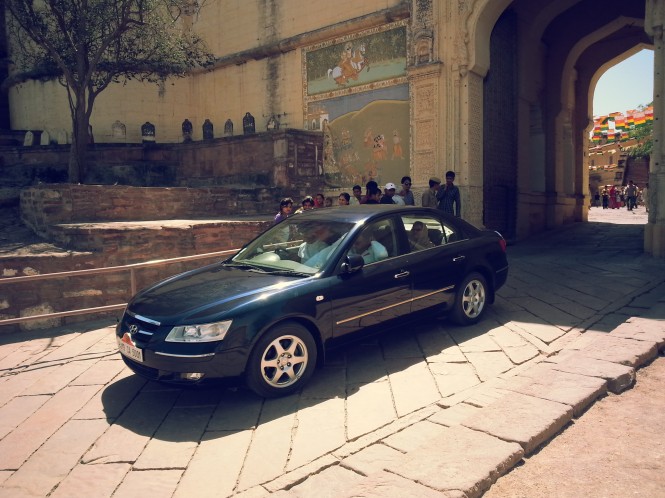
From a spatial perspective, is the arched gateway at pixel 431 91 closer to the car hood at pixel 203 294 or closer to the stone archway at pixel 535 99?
the stone archway at pixel 535 99

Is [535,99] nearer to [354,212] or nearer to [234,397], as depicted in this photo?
[354,212]

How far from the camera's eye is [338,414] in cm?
387

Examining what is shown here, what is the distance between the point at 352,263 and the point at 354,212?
0.98 m

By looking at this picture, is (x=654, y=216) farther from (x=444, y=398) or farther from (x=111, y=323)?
(x=111, y=323)

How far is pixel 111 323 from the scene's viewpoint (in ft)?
22.7

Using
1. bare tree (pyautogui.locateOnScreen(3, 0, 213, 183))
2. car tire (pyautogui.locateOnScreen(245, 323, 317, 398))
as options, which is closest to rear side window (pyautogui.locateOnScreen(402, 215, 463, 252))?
car tire (pyautogui.locateOnScreen(245, 323, 317, 398))

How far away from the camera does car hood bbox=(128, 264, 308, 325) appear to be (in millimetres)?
4012

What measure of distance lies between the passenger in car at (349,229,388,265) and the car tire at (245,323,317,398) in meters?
1.02

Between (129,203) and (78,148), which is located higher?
(78,148)

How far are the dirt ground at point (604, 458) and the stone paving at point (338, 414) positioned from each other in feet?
0.30

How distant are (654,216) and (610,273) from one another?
2.21 m

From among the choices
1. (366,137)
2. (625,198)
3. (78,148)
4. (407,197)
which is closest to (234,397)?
(407,197)

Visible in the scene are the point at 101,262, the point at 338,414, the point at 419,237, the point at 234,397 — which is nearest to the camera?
the point at 338,414

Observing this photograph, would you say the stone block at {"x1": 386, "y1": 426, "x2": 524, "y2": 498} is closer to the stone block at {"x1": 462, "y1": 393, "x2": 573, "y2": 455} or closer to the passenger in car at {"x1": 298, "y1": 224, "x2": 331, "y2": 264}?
the stone block at {"x1": 462, "y1": 393, "x2": 573, "y2": 455}
